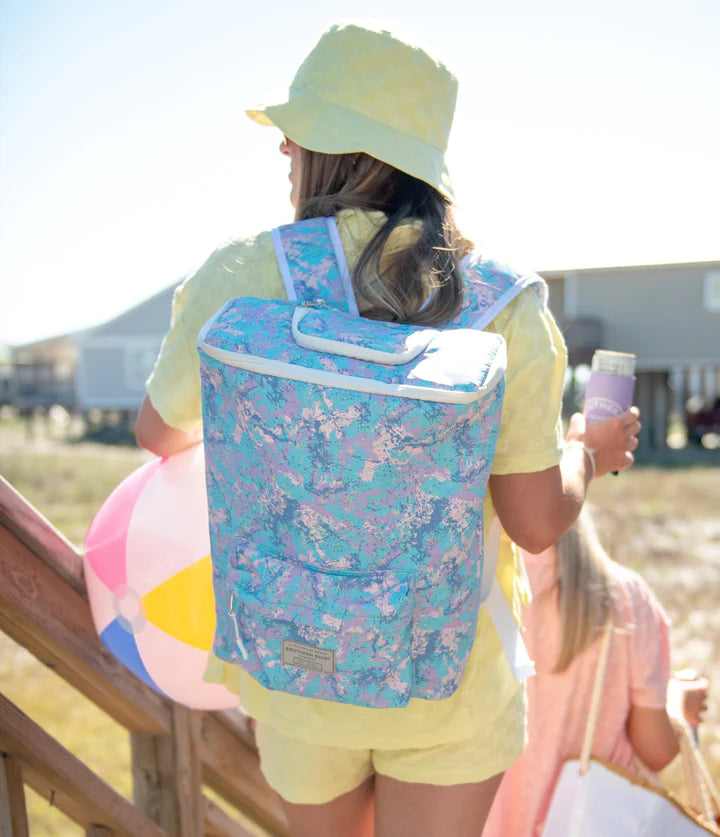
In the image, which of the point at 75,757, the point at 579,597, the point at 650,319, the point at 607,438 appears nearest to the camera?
the point at 607,438

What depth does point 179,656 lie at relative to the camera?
1.72m

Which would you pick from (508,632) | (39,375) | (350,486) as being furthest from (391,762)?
(39,375)

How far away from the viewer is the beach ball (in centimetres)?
169

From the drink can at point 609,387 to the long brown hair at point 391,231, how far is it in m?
0.57

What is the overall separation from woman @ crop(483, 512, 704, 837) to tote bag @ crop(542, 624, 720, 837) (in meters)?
0.12

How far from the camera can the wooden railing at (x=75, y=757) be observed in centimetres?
169

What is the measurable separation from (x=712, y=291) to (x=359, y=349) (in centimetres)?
2205

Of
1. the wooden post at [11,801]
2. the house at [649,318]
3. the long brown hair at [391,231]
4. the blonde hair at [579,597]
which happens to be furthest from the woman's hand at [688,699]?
the house at [649,318]

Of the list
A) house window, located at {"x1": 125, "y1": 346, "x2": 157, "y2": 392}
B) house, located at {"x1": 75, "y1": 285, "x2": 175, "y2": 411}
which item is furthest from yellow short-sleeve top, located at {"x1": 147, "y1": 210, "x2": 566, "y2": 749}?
house window, located at {"x1": 125, "y1": 346, "x2": 157, "y2": 392}

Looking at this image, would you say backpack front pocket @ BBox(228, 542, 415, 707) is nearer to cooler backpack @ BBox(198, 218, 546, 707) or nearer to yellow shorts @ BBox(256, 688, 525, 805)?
cooler backpack @ BBox(198, 218, 546, 707)

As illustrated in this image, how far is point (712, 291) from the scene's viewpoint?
20.8 metres

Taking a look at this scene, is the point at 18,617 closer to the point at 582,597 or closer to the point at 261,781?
the point at 261,781

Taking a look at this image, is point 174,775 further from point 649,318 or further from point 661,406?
point 661,406

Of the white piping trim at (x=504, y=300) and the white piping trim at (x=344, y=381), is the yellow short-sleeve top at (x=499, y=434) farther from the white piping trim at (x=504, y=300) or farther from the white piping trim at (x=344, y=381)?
the white piping trim at (x=344, y=381)
